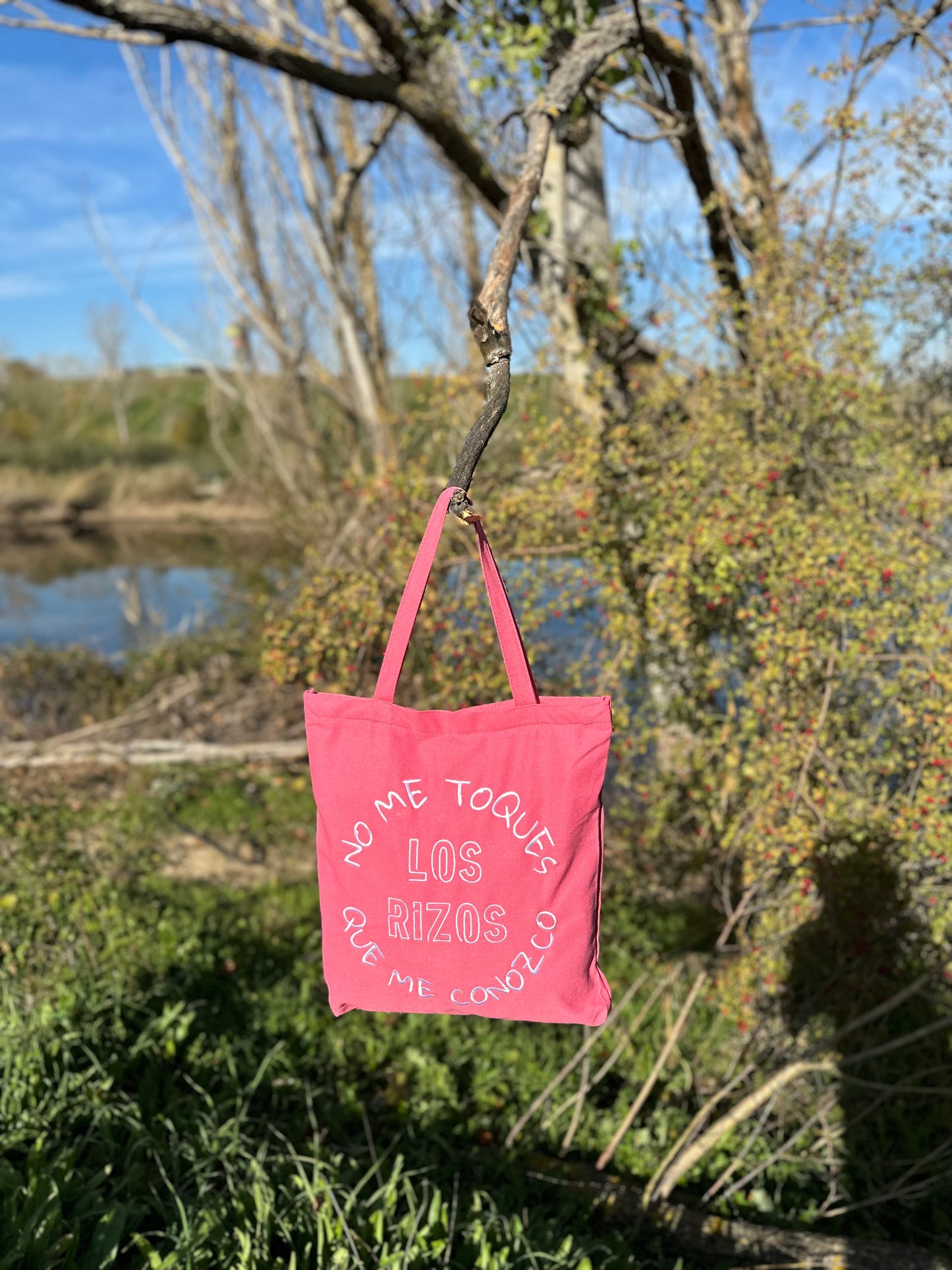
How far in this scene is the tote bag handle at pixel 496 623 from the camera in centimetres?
133

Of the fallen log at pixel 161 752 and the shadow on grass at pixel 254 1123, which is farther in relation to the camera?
the fallen log at pixel 161 752

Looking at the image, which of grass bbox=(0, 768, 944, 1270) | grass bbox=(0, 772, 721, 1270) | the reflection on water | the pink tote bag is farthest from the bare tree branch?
the reflection on water

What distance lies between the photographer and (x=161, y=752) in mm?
6645

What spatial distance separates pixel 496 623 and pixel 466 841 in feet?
1.14

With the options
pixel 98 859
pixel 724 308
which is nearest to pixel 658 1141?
pixel 98 859

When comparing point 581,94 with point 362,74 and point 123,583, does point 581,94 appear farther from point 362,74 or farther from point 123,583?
point 123,583

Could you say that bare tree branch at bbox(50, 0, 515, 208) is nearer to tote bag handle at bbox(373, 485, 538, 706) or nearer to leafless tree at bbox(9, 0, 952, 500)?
leafless tree at bbox(9, 0, 952, 500)

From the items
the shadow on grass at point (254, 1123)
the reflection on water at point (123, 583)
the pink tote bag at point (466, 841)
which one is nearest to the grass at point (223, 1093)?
the shadow on grass at point (254, 1123)

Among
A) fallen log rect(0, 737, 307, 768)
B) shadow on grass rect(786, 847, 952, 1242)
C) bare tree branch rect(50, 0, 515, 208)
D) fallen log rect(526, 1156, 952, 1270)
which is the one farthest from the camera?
fallen log rect(0, 737, 307, 768)

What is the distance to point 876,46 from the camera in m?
3.55

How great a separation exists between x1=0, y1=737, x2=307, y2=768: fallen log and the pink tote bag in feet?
16.4

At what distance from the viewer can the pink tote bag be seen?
4.43ft

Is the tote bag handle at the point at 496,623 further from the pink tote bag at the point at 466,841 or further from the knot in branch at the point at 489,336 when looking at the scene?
the knot in branch at the point at 489,336

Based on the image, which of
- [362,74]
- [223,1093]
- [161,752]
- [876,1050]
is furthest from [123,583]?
[876,1050]
